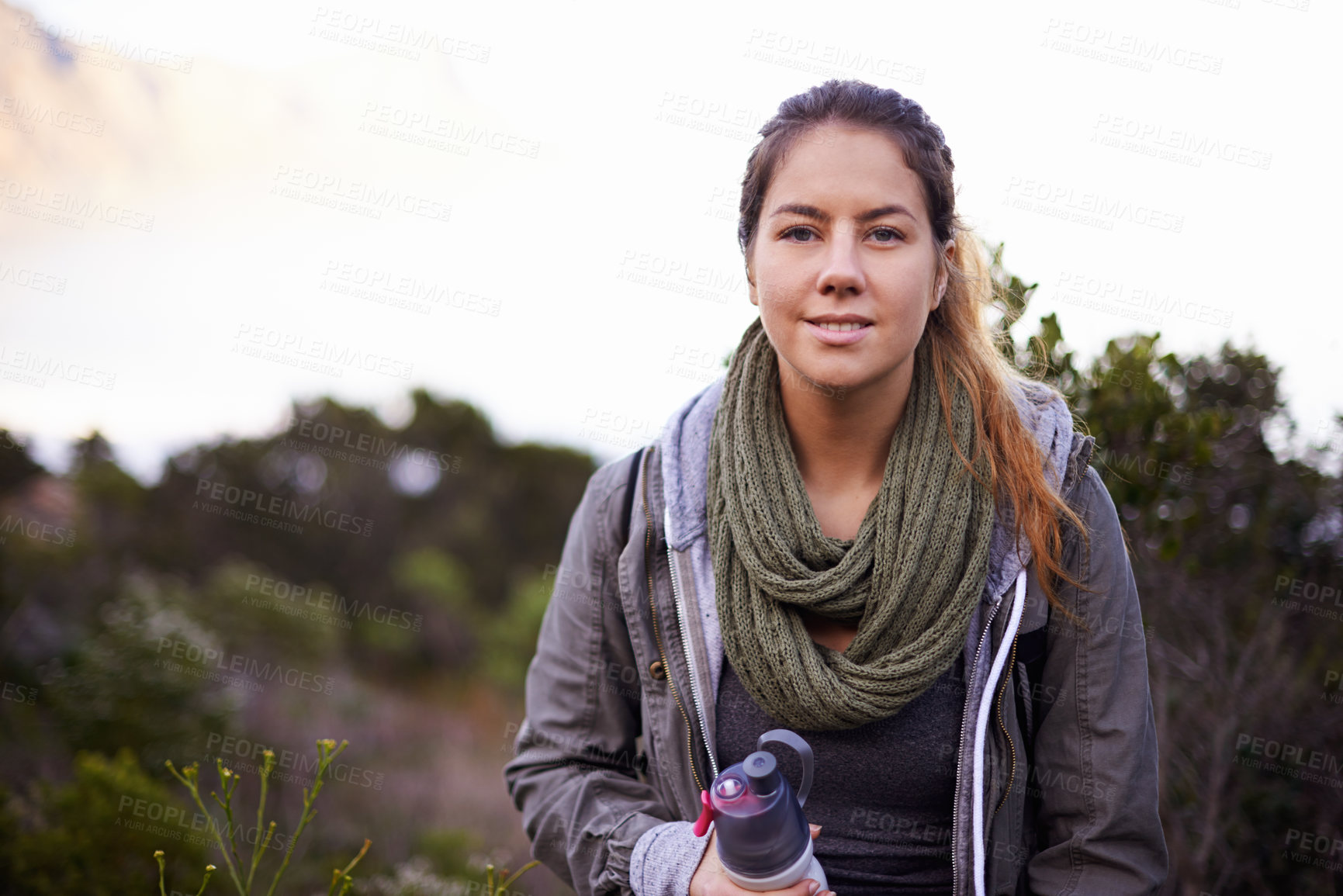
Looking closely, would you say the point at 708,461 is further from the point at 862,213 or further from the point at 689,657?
the point at 862,213

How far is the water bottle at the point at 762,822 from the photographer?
5.09 feet

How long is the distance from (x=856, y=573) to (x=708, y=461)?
48cm

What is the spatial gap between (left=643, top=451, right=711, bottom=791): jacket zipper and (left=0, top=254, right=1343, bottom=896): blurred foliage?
3.70 feet

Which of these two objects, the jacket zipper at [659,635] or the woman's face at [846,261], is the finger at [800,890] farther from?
the woman's face at [846,261]

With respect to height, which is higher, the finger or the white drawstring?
the white drawstring

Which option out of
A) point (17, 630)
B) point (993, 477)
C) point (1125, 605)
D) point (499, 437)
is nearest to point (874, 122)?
point (993, 477)

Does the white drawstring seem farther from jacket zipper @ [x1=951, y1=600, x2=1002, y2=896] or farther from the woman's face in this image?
the woman's face

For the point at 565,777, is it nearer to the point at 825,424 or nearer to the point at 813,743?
the point at 813,743

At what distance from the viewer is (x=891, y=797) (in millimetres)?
1954

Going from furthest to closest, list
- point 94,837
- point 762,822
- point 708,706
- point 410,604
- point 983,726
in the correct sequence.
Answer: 1. point 410,604
2. point 94,837
3. point 708,706
4. point 983,726
5. point 762,822

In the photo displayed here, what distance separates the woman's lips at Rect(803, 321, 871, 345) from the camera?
1887mm

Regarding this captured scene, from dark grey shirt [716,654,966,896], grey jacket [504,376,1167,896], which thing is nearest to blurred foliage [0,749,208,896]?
grey jacket [504,376,1167,896]

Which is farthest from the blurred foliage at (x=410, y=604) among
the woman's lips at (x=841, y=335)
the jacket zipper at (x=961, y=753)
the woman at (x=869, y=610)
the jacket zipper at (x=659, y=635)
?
the jacket zipper at (x=659, y=635)

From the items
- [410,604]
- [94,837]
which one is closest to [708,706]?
[94,837]
